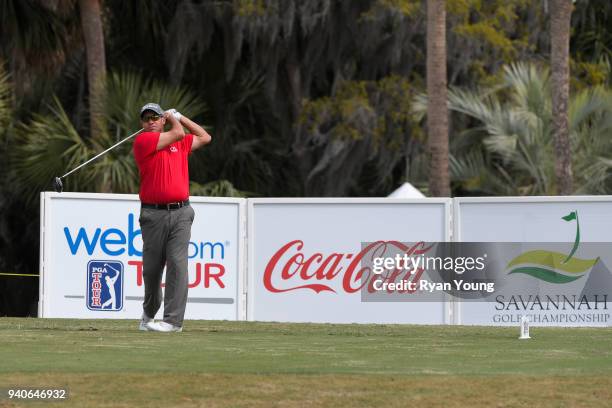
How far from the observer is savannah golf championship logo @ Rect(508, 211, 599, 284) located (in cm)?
1513

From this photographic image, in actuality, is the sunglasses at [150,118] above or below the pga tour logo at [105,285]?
above

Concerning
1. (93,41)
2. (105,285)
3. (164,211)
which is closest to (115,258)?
(105,285)

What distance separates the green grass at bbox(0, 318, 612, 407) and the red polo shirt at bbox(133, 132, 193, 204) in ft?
3.59

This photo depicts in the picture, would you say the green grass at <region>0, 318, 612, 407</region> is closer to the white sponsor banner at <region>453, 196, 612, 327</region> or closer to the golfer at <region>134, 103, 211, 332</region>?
the golfer at <region>134, 103, 211, 332</region>

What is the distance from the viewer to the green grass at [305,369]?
7.11 meters

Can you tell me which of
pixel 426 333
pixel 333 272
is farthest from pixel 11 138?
pixel 426 333

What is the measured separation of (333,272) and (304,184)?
12.7m

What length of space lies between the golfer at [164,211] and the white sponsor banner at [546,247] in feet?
16.9

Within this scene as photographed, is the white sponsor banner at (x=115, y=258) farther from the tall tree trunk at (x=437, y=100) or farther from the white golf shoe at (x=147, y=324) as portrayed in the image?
the tall tree trunk at (x=437, y=100)

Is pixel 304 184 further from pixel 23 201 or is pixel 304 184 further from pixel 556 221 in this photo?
pixel 556 221

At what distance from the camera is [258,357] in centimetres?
859

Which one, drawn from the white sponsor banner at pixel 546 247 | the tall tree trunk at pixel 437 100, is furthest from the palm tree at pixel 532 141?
the white sponsor banner at pixel 546 247

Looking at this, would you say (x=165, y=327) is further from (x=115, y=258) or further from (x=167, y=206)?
(x=115, y=258)

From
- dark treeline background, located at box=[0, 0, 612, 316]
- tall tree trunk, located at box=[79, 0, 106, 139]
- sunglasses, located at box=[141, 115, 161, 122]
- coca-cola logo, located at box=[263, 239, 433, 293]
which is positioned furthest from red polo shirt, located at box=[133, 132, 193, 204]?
tall tree trunk, located at box=[79, 0, 106, 139]
